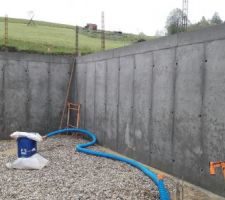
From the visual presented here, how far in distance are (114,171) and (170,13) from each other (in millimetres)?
30171

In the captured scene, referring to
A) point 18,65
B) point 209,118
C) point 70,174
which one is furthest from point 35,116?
point 209,118

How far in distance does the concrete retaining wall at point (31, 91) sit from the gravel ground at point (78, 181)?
3119mm

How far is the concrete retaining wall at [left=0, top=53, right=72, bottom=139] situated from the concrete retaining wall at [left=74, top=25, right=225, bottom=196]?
2408 millimetres

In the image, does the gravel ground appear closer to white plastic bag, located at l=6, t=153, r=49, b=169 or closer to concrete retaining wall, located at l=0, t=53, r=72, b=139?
white plastic bag, located at l=6, t=153, r=49, b=169

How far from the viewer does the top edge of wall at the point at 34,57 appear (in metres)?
10.6

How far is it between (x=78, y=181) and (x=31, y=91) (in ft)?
19.4

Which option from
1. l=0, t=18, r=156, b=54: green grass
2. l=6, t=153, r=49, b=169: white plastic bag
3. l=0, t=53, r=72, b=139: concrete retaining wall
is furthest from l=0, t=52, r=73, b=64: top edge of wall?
l=0, t=18, r=156, b=54: green grass

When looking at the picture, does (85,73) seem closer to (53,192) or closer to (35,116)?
(35,116)

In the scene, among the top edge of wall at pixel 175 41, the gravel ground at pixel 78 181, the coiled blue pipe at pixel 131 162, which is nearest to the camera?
the coiled blue pipe at pixel 131 162


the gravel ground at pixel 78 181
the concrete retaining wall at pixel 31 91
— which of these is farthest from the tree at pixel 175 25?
the gravel ground at pixel 78 181

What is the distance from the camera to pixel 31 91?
11.0m

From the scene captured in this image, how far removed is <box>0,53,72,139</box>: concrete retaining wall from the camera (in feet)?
34.9

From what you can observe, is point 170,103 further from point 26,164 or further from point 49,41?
point 49,41

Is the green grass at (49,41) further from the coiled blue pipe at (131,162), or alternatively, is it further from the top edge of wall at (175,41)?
the top edge of wall at (175,41)
